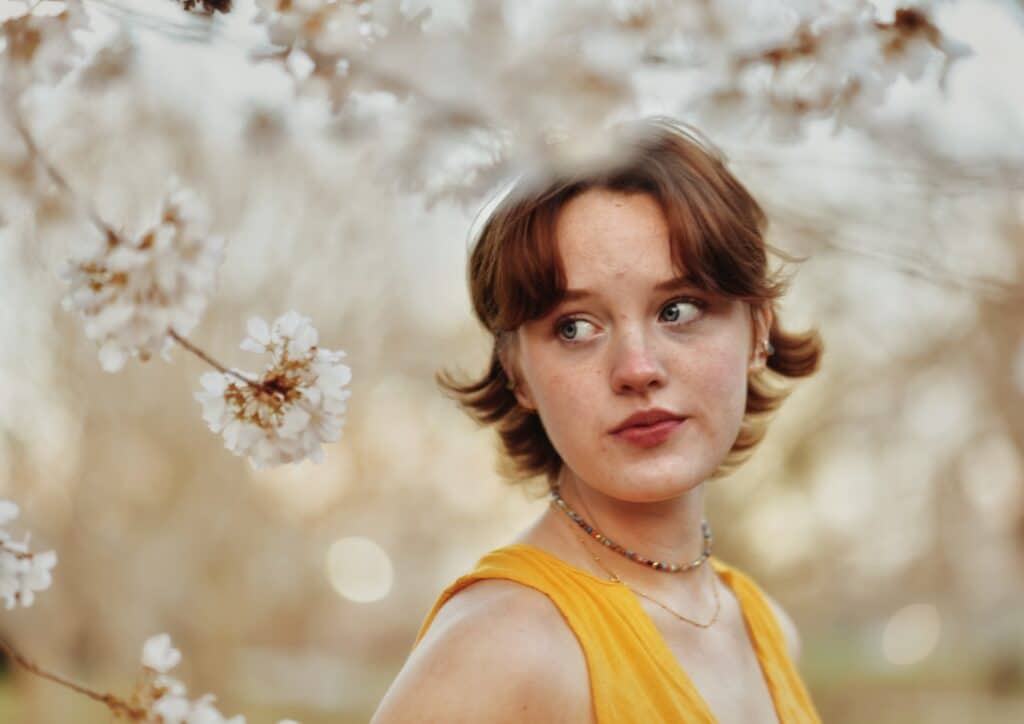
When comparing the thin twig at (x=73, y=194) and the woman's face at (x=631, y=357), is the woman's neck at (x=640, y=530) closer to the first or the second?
the woman's face at (x=631, y=357)

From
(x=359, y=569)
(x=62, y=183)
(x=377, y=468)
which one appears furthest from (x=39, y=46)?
(x=359, y=569)

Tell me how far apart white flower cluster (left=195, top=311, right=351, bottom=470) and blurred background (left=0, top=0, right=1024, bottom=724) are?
326 cm

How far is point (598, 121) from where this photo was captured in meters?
0.94

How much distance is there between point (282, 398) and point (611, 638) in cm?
54

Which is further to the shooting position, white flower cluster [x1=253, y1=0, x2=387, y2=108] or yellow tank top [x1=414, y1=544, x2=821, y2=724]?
yellow tank top [x1=414, y1=544, x2=821, y2=724]

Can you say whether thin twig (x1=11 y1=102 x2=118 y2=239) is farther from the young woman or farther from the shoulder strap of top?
the shoulder strap of top

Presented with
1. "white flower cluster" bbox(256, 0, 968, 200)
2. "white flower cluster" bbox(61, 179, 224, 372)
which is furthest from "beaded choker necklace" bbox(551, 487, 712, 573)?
"white flower cluster" bbox(61, 179, 224, 372)

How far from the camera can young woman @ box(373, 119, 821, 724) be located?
4.15 ft

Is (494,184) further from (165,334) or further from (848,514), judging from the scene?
(848,514)

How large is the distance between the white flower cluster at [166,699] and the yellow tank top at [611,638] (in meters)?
0.44

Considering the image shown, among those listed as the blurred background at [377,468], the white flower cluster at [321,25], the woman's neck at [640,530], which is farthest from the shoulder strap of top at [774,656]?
the blurred background at [377,468]

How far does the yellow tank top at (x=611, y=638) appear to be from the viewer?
1.29 meters

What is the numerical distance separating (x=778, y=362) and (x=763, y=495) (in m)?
5.61

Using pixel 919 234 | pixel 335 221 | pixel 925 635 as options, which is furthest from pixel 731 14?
pixel 925 635
